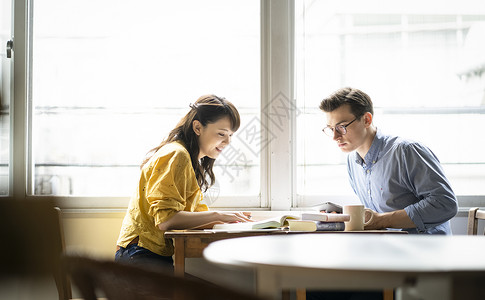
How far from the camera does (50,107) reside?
118 inches

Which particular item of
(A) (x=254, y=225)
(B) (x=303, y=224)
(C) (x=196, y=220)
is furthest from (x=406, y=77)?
(C) (x=196, y=220)

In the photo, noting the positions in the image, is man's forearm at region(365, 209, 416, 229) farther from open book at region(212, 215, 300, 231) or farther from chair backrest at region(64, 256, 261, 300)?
chair backrest at region(64, 256, 261, 300)

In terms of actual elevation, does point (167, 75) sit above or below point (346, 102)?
above

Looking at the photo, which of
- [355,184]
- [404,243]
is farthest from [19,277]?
[355,184]

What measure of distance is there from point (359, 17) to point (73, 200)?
6.35ft

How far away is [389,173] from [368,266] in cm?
158

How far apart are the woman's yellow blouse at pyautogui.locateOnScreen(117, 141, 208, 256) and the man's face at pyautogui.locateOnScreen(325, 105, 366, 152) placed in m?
0.78

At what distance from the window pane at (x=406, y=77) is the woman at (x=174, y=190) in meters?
0.69

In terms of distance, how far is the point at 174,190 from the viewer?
2.19 meters

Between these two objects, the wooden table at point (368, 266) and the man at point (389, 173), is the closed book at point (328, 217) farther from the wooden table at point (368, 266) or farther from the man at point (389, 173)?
the wooden table at point (368, 266)

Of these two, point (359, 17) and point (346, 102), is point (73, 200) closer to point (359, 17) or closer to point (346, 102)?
point (346, 102)

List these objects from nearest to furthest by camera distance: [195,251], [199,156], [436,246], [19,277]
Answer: [19,277] < [436,246] < [195,251] < [199,156]

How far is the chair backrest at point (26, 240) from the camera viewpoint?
1.72ft

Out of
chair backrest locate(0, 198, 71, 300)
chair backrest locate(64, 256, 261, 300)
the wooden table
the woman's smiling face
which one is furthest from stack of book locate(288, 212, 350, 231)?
chair backrest locate(0, 198, 71, 300)
